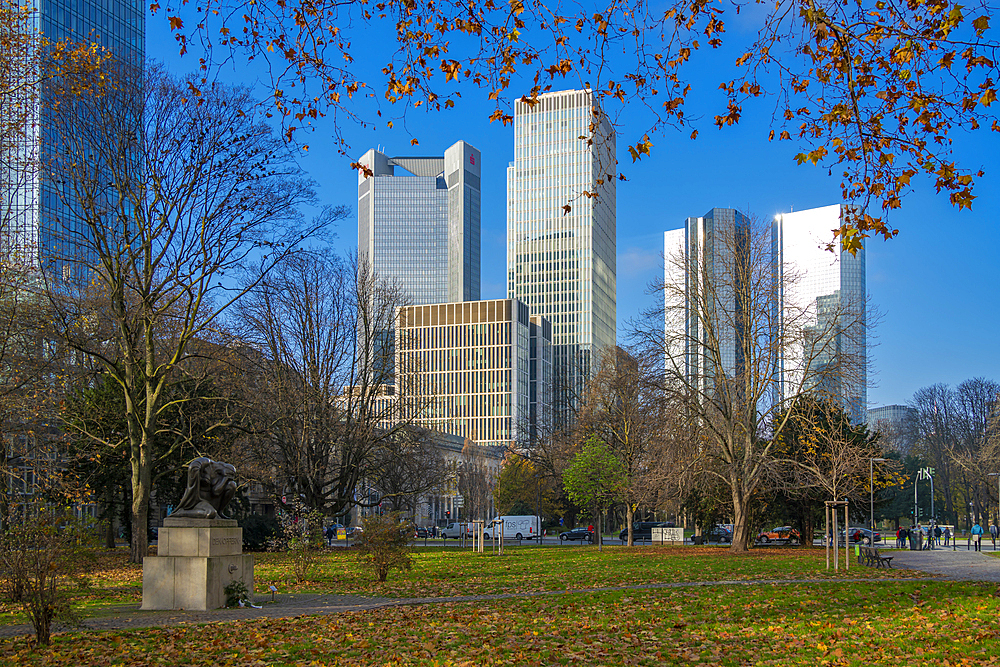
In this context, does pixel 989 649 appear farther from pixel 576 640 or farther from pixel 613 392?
pixel 613 392

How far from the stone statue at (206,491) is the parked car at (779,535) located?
124 feet

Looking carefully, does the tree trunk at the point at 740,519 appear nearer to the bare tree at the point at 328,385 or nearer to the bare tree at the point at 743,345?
the bare tree at the point at 743,345

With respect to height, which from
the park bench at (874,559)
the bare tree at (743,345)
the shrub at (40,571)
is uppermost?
the bare tree at (743,345)

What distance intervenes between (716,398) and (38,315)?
2729 cm

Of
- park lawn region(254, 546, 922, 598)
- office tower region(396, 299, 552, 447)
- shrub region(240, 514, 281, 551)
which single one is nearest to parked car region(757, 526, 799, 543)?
park lawn region(254, 546, 922, 598)

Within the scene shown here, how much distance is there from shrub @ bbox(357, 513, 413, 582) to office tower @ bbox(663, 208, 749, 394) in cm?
1803

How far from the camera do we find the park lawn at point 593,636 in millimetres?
9562

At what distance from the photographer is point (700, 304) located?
3759 cm

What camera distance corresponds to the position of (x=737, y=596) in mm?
15672

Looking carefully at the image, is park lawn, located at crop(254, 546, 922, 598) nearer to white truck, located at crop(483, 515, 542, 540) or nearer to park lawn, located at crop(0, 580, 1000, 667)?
park lawn, located at crop(0, 580, 1000, 667)

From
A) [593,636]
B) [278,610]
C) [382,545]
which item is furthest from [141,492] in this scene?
[593,636]

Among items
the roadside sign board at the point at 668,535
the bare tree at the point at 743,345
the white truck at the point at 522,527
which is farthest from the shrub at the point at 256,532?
the white truck at the point at 522,527

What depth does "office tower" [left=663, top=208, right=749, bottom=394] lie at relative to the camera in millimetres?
36750

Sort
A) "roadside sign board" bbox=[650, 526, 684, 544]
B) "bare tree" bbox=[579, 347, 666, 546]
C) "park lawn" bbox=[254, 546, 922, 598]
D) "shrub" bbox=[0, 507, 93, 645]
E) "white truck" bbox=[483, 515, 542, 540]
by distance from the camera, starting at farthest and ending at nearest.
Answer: "white truck" bbox=[483, 515, 542, 540], "roadside sign board" bbox=[650, 526, 684, 544], "bare tree" bbox=[579, 347, 666, 546], "park lawn" bbox=[254, 546, 922, 598], "shrub" bbox=[0, 507, 93, 645]
